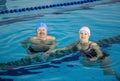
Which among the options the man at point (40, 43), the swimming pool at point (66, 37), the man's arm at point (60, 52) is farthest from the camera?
the man at point (40, 43)

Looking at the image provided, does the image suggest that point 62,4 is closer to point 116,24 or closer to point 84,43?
point 116,24

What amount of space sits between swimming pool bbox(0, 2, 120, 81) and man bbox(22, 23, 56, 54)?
0.25 meters

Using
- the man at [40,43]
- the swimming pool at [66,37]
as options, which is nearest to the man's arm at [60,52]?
the man at [40,43]

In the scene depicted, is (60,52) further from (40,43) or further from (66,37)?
(66,37)

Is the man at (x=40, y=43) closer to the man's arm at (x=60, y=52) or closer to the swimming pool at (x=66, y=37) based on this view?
the man's arm at (x=60, y=52)

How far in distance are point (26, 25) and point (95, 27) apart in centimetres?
253

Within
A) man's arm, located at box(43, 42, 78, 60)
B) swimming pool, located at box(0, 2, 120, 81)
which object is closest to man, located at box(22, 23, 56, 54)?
man's arm, located at box(43, 42, 78, 60)

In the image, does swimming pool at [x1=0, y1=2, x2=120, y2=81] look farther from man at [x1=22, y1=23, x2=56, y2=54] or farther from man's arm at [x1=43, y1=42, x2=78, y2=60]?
man's arm at [x1=43, y1=42, x2=78, y2=60]

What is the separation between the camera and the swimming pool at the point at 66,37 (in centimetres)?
457

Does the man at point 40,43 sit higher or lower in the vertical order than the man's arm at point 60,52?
higher

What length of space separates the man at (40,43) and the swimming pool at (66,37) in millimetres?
248

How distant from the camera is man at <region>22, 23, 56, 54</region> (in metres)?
5.62

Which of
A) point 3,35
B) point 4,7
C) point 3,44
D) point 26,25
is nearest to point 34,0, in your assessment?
point 4,7

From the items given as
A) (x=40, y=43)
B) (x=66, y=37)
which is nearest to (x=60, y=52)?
(x=40, y=43)
